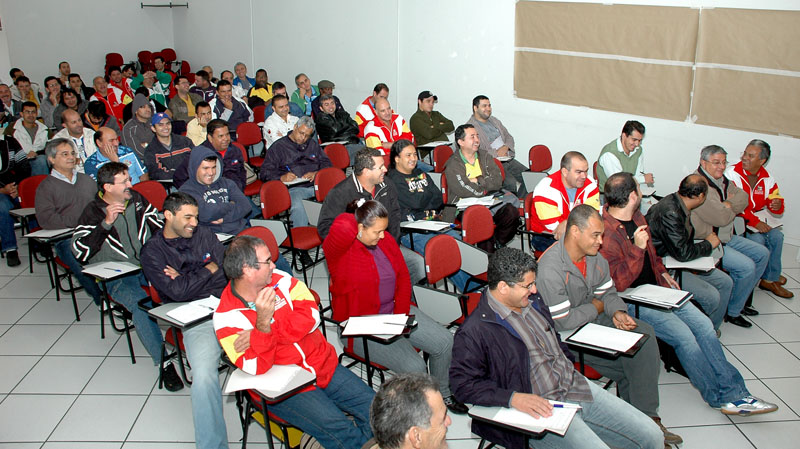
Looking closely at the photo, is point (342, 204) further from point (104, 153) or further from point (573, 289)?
point (104, 153)

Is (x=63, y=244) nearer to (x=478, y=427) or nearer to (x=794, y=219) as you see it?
(x=478, y=427)

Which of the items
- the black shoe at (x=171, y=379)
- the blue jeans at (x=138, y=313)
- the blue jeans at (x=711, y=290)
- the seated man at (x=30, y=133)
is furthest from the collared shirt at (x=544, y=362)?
the seated man at (x=30, y=133)

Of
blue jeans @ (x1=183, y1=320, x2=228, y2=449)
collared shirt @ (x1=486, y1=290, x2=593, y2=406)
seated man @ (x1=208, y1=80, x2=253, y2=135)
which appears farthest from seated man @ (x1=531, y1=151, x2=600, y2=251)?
seated man @ (x1=208, y1=80, x2=253, y2=135)

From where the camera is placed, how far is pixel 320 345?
293cm

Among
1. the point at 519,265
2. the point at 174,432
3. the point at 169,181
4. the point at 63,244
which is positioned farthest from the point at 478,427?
the point at 169,181

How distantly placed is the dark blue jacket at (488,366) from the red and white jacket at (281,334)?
687mm

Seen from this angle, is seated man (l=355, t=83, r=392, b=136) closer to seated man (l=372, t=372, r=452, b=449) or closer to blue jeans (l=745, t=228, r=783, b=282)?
blue jeans (l=745, t=228, r=783, b=282)

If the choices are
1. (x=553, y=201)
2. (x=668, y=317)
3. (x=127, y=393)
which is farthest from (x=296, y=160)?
(x=668, y=317)

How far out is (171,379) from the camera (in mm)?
3770

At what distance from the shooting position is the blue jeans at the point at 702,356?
3469mm

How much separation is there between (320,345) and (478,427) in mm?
866

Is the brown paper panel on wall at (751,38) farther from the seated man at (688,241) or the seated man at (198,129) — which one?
the seated man at (198,129)

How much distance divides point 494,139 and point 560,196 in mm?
2705

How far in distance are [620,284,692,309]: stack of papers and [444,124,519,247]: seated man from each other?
1.85 metres
